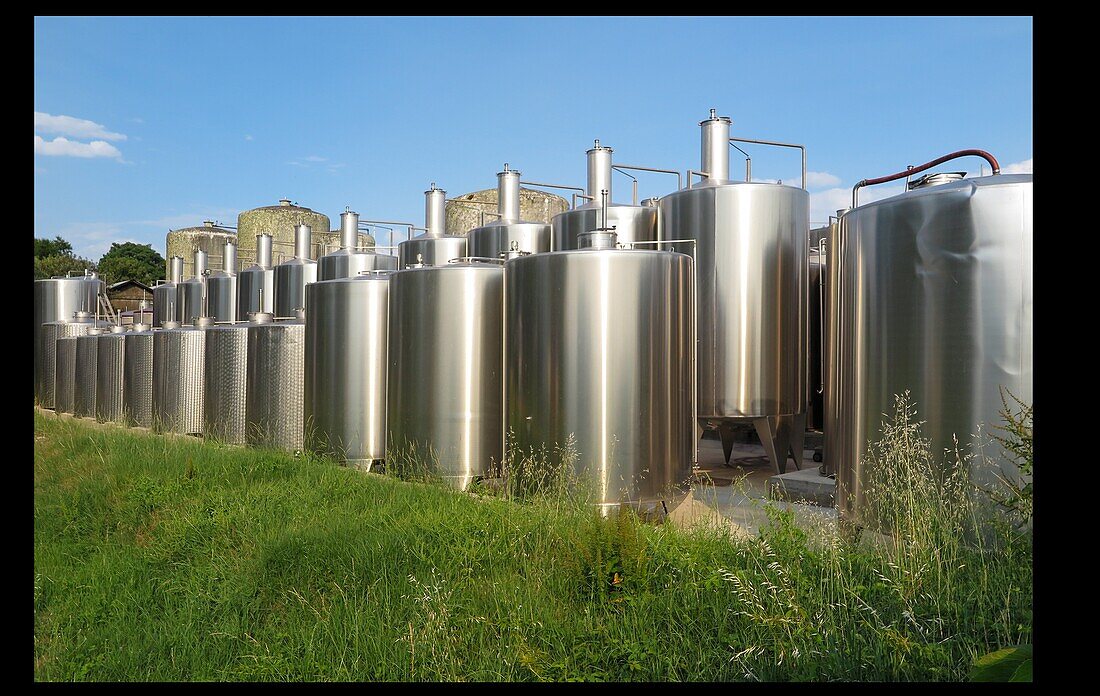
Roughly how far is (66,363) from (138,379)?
15.3ft

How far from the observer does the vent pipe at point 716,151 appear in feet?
33.8

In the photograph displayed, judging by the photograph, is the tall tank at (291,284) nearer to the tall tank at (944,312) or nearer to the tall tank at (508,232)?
the tall tank at (508,232)

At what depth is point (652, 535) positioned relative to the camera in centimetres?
547

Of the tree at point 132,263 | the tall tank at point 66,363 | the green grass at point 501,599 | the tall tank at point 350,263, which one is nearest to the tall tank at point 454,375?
the green grass at point 501,599

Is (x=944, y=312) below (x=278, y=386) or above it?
above

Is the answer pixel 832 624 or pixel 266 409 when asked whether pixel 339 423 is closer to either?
pixel 266 409

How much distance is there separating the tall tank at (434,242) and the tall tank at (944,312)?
9357 mm

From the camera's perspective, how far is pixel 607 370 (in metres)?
7.17

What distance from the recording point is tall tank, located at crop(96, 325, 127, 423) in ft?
51.6

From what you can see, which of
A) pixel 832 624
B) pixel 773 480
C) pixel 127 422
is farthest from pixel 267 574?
pixel 127 422

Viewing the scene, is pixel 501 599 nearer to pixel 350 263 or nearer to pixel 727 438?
pixel 727 438

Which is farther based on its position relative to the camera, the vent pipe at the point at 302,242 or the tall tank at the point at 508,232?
the vent pipe at the point at 302,242

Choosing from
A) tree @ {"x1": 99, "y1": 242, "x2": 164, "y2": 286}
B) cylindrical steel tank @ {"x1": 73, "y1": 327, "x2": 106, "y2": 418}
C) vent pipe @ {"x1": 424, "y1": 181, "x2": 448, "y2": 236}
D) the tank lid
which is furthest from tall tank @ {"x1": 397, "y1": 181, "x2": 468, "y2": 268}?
tree @ {"x1": 99, "y1": 242, "x2": 164, "y2": 286}

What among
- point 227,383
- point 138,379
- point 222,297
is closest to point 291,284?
point 222,297
